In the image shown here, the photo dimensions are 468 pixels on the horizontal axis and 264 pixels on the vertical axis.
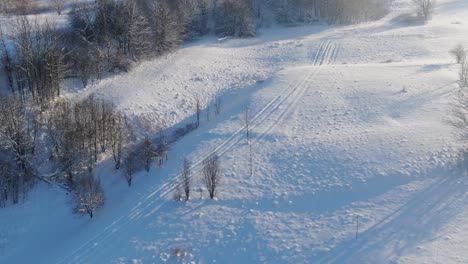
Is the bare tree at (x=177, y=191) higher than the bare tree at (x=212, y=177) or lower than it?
lower

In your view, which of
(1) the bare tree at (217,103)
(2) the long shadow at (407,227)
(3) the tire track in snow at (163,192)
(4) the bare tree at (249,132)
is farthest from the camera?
(1) the bare tree at (217,103)

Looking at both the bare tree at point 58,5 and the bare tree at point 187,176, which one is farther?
the bare tree at point 58,5

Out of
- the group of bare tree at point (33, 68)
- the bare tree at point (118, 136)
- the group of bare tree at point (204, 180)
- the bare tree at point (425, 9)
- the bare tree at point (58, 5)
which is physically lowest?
the group of bare tree at point (204, 180)

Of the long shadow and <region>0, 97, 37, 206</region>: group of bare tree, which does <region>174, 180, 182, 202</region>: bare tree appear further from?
<region>0, 97, 37, 206</region>: group of bare tree

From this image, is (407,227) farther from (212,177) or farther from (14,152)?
(14,152)

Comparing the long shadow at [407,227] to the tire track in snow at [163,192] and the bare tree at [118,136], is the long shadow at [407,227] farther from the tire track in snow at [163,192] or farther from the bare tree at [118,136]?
the bare tree at [118,136]

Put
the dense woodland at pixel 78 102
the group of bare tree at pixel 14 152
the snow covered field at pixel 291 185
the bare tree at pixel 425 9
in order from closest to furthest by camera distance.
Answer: the snow covered field at pixel 291 185 < the group of bare tree at pixel 14 152 < the dense woodland at pixel 78 102 < the bare tree at pixel 425 9

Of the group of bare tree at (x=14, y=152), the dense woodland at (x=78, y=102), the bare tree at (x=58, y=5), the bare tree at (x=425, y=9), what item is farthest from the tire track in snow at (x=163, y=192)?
the bare tree at (x=58, y=5)
